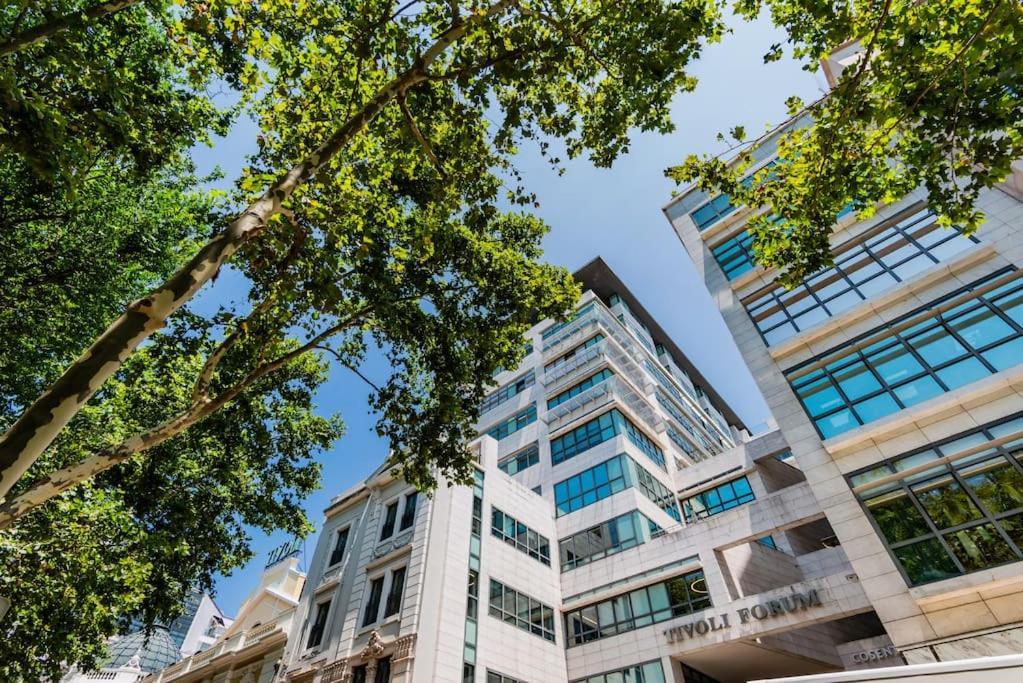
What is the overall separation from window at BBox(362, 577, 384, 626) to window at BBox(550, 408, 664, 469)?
39.0ft

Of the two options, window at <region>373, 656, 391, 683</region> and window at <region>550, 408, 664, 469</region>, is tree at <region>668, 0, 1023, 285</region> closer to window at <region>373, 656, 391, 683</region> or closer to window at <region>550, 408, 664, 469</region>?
window at <region>373, 656, 391, 683</region>

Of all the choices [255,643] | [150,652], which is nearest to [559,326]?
[255,643]

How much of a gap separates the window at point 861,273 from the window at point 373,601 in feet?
58.0

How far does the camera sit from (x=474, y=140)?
1180cm

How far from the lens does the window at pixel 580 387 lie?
31.0 metres

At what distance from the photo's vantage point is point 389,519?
22.8 metres

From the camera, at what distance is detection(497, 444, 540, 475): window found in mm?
30422

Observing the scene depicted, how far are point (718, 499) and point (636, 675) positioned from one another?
10.0 meters

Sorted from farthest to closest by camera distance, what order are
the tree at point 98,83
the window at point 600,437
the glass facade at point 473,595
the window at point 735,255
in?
the window at point 600,437 → the window at point 735,255 → the glass facade at point 473,595 → the tree at point 98,83

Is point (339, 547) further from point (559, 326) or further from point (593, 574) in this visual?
point (559, 326)

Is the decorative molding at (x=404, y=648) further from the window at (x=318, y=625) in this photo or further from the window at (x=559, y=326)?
the window at (x=559, y=326)

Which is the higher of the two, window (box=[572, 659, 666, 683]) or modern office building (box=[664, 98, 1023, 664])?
modern office building (box=[664, 98, 1023, 664])

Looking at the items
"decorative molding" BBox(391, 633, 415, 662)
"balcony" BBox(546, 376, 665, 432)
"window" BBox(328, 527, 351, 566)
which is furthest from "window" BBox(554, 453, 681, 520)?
"decorative molding" BBox(391, 633, 415, 662)

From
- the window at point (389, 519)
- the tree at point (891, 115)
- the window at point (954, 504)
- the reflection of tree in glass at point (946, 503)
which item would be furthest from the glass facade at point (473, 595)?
the reflection of tree in glass at point (946, 503)
